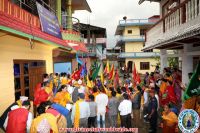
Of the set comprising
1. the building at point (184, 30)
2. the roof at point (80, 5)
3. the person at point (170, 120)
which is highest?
the roof at point (80, 5)

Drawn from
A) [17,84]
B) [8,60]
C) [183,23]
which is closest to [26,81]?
[17,84]

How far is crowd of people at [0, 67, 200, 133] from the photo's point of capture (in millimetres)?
5434

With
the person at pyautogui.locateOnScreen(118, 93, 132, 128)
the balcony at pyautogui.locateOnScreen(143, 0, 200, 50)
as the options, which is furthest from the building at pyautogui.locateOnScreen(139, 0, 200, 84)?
the person at pyautogui.locateOnScreen(118, 93, 132, 128)

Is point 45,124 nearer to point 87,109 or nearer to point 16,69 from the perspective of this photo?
point 87,109

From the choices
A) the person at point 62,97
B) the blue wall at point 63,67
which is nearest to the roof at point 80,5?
the blue wall at point 63,67

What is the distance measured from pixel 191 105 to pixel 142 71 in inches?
1620

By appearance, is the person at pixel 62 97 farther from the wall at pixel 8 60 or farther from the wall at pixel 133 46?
the wall at pixel 133 46

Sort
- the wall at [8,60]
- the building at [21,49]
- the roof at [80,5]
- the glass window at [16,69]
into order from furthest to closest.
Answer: the roof at [80,5] < the glass window at [16,69] < the wall at [8,60] < the building at [21,49]

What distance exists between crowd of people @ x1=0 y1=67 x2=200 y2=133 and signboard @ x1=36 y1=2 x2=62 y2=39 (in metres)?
2.21

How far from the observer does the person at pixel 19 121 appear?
17.7ft

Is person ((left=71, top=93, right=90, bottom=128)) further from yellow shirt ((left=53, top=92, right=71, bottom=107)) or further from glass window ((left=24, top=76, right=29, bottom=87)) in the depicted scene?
glass window ((left=24, top=76, right=29, bottom=87))

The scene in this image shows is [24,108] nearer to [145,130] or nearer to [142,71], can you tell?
[145,130]

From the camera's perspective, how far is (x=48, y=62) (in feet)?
44.2

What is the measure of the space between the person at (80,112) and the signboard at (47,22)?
13.0ft
